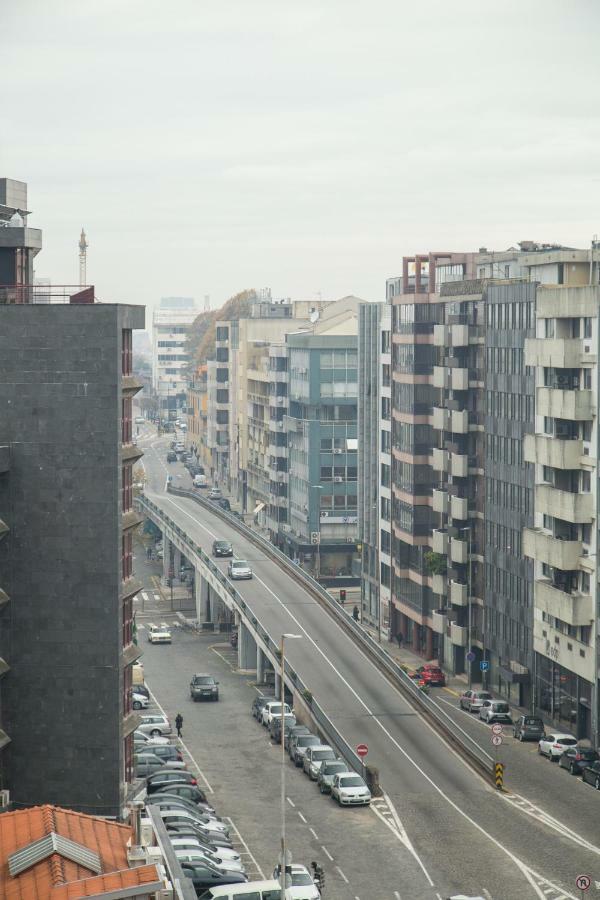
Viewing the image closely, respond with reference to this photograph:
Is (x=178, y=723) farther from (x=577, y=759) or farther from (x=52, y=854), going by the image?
(x=52, y=854)

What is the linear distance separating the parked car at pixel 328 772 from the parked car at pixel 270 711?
54.9ft

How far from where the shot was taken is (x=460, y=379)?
13225cm

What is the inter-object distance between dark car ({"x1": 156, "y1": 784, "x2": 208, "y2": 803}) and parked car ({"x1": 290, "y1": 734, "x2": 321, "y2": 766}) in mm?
11985

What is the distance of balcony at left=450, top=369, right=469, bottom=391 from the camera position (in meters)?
132

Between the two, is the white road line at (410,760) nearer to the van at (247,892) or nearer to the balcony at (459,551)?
the balcony at (459,551)

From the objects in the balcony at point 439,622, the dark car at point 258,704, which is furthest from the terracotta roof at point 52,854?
the balcony at point 439,622

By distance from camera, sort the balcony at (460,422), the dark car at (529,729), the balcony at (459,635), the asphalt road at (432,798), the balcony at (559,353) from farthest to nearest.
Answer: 1. the balcony at (459,635)
2. the balcony at (460,422)
3. the dark car at (529,729)
4. the balcony at (559,353)
5. the asphalt road at (432,798)

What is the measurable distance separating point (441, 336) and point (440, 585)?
1965 cm

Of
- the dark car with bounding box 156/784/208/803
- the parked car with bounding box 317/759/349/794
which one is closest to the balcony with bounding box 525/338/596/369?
the parked car with bounding box 317/759/349/794

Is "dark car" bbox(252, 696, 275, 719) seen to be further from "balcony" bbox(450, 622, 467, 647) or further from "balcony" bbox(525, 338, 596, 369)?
"balcony" bbox(525, 338, 596, 369)

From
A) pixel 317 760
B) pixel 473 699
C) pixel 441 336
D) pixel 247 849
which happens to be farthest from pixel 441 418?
pixel 247 849

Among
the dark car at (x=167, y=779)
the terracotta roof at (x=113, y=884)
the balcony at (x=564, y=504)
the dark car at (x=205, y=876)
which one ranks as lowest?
the dark car at (x=167, y=779)

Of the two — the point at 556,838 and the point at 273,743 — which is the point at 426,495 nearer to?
the point at 273,743

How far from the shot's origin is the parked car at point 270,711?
116438mm
